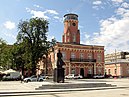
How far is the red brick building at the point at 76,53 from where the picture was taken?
6525cm

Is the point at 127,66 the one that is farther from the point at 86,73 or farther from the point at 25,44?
the point at 25,44

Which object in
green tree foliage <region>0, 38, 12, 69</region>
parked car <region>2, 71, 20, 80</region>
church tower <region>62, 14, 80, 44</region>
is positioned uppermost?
church tower <region>62, 14, 80, 44</region>

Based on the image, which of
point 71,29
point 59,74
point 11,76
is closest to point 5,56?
point 11,76

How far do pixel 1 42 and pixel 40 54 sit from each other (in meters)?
11.6

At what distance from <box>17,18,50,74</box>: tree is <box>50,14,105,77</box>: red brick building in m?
6.04

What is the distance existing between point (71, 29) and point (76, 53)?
8802 millimetres

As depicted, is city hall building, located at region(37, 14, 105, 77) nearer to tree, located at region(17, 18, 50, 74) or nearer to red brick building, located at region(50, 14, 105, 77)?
red brick building, located at region(50, 14, 105, 77)

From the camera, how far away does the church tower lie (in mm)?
71812

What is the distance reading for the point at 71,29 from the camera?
236ft

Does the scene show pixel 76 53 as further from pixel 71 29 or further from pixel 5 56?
pixel 5 56

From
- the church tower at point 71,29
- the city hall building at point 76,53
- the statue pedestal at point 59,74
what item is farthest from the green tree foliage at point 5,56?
the statue pedestal at point 59,74

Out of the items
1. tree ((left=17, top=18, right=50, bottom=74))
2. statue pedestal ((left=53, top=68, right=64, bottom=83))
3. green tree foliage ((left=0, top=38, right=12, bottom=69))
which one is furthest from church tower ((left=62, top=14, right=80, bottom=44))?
statue pedestal ((left=53, top=68, right=64, bottom=83))

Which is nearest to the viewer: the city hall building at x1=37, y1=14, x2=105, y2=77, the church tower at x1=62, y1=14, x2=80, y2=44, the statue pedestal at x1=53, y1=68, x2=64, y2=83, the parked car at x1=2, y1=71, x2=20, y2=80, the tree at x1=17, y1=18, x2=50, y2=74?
the statue pedestal at x1=53, y1=68, x2=64, y2=83

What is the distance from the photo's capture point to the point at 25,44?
58.0 meters
